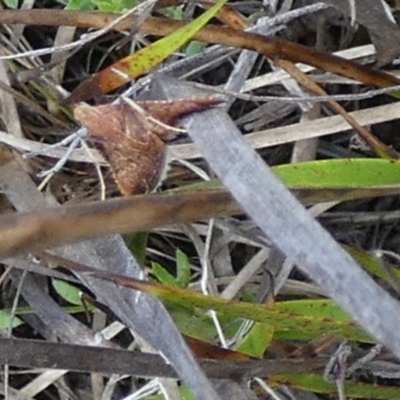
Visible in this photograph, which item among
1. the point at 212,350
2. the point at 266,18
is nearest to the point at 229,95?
the point at 266,18

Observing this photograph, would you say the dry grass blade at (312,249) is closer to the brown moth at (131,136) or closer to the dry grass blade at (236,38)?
the brown moth at (131,136)

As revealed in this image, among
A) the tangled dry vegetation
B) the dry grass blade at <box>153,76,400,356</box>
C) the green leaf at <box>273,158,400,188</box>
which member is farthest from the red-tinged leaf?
the dry grass blade at <box>153,76,400,356</box>

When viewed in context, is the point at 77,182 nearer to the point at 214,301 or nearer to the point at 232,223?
the point at 232,223

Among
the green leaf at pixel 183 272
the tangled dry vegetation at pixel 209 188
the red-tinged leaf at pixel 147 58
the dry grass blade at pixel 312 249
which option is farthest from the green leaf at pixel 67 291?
the dry grass blade at pixel 312 249

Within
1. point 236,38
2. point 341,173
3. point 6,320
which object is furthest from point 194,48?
point 6,320

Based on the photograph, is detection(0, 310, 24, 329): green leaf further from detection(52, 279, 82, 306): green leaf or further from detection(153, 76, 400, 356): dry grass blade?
detection(153, 76, 400, 356): dry grass blade

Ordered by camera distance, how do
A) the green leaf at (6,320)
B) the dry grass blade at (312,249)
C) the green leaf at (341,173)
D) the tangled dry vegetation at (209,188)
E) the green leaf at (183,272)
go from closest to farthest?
the dry grass blade at (312,249) < the tangled dry vegetation at (209,188) < the green leaf at (341,173) < the green leaf at (183,272) < the green leaf at (6,320)

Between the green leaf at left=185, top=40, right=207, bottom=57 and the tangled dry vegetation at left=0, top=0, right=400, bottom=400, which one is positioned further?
the green leaf at left=185, top=40, right=207, bottom=57

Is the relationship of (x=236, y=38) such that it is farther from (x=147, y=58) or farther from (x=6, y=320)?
(x=6, y=320)
